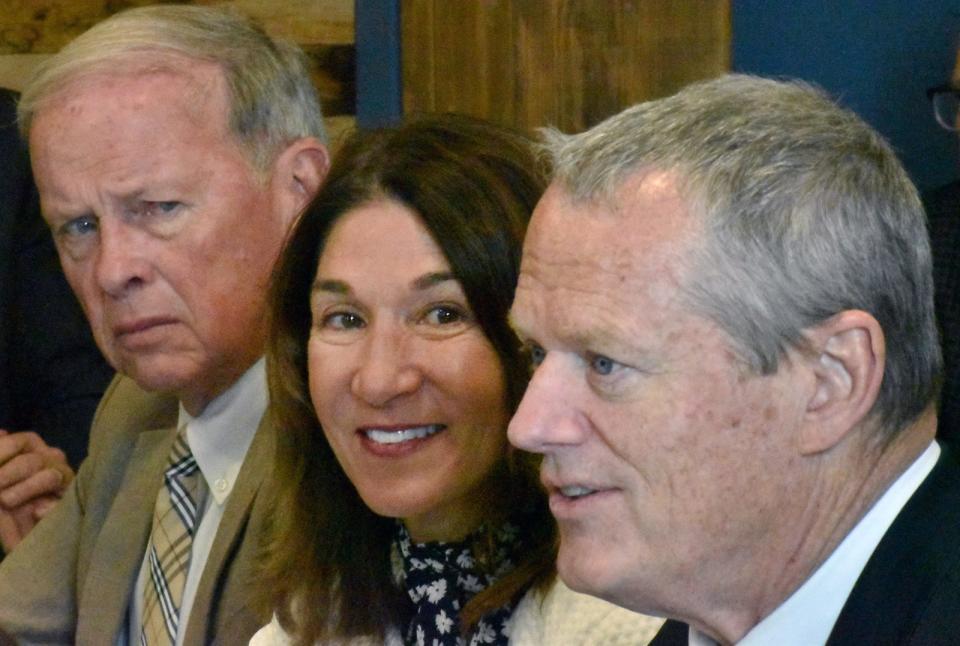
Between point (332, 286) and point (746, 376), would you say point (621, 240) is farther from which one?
point (332, 286)

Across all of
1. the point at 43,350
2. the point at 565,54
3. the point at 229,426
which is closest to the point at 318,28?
the point at 565,54

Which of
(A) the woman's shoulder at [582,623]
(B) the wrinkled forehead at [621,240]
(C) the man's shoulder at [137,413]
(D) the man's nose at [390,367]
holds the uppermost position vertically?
(B) the wrinkled forehead at [621,240]

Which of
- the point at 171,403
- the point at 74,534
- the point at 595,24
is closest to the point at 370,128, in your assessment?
the point at 171,403

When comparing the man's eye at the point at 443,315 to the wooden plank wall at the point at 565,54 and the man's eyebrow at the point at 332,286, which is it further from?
the wooden plank wall at the point at 565,54

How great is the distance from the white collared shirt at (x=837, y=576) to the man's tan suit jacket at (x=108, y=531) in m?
0.91

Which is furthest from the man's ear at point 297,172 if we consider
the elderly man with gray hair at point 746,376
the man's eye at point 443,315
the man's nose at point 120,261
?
the elderly man with gray hair at point 746,376

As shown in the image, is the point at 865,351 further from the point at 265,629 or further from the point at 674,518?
the point at 265,629

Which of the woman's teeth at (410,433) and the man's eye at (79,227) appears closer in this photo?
the woman's teeth at (410,433)

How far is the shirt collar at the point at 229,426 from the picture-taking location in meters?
2.06

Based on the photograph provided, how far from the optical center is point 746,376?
1127mm

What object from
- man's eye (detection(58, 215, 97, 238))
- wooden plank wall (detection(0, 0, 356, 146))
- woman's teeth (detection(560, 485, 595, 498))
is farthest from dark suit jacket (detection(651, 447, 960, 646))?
wooden plank wall (detection(0, 0, 356, 146))

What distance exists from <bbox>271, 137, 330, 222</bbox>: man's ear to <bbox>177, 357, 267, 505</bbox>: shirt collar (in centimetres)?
22

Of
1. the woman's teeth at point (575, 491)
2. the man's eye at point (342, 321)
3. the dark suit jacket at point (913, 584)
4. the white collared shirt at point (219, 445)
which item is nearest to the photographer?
the dark suit jacket at point (913, 584)

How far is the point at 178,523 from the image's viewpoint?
2.08 meters
